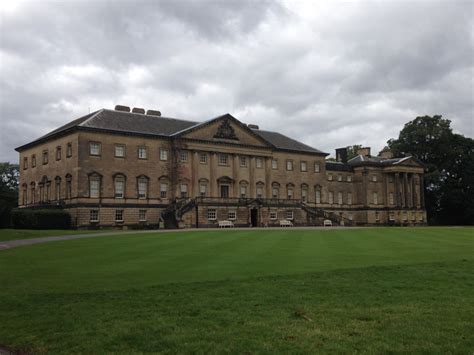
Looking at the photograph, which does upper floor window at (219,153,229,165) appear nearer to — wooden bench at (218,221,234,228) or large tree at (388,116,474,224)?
wooden bench at (218,221,234,228)

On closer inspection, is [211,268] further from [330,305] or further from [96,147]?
[96,147]

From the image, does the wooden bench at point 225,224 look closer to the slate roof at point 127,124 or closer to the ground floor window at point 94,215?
the slate roof at point 127,124

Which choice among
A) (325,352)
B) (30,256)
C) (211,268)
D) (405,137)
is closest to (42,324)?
(325,352)

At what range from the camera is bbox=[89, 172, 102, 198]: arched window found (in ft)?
172

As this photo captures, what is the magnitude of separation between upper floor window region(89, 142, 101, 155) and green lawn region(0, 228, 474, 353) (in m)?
36.4

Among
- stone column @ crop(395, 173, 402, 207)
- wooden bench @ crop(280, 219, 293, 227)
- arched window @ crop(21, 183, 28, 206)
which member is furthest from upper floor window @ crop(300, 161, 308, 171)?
arched window @ crop(21, 183, 28, 206)

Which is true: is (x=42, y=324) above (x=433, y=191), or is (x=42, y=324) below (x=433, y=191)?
below

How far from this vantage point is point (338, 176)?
8044cm

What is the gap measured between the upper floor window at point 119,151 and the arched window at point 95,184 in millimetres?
3232

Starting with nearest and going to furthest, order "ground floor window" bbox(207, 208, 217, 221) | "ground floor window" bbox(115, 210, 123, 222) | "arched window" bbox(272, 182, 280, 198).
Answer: "ground floor window" bbox(115, 210, 123, 222) → "ground floor window" bbox(207, 208, 217, 221) → "arched window" bbox(272, 182, 280, 198)

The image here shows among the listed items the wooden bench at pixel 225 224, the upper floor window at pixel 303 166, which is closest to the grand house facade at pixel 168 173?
the upper floor window at pixel 303 166

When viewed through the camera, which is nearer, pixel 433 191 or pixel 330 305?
pixel 330 305

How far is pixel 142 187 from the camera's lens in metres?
56.3

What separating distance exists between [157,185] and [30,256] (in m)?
38.3
